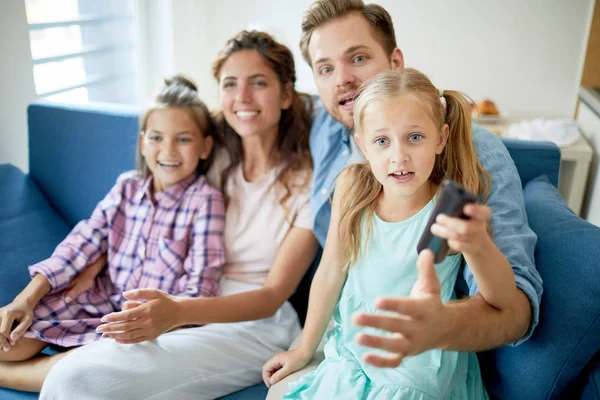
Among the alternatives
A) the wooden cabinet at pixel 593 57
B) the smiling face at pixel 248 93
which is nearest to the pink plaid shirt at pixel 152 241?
the smiling face at pixel 248 93

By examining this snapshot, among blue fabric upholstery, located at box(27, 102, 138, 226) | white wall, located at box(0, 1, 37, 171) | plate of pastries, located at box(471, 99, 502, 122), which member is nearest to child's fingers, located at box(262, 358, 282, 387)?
blue fabric upholstery, located at box(27, 102, 138, 226)

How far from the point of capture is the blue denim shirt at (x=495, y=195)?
1055 millimetres

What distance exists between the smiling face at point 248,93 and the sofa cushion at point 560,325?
0.82m

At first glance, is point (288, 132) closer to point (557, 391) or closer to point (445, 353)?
point (445, 353)

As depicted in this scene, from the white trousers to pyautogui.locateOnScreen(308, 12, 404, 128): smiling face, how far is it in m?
0.64

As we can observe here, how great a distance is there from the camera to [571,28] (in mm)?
2945

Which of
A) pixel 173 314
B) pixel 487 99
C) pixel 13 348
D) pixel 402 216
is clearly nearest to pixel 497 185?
pixel 402 216

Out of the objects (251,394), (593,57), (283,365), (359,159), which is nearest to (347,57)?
(359,159)

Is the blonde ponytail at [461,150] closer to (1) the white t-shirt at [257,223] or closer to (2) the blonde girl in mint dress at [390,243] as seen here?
(2) the blonde girl in mint dress at [390,243]

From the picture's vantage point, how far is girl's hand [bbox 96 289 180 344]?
1.24 meters

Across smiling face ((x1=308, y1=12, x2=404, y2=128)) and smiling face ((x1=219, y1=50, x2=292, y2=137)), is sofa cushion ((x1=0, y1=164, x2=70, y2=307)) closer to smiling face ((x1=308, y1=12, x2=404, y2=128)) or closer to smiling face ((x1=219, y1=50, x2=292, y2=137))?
smiling face ((x1=219, y1=50, x2=292, y2=137))

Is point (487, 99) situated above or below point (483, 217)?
below

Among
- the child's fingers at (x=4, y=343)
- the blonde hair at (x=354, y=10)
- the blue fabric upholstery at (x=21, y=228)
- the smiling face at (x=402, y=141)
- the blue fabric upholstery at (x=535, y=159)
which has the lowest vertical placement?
the child's fingers at (x=4, y=343)

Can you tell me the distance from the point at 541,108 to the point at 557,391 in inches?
93.1
